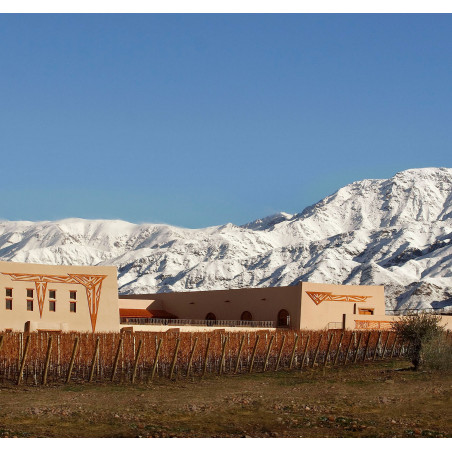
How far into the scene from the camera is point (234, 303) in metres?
70.2

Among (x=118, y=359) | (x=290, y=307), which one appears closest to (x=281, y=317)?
(x=290, y=307)

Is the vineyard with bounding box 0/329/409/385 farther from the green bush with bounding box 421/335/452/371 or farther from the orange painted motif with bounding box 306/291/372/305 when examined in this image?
the orange painted motif with bounding box 306/291/372/305

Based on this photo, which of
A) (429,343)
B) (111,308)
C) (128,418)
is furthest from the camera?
(111,308)

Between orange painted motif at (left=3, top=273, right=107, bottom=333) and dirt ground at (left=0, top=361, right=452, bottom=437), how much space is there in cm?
2206

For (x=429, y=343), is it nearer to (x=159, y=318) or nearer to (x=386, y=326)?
(x=386, y=326)

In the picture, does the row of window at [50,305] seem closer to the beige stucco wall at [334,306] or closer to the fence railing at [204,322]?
the fence railing at [204,322]

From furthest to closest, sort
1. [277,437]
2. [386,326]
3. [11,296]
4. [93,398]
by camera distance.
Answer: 1. [386,326]
2. [11,296]
3. [93,398]
4. [277,437]

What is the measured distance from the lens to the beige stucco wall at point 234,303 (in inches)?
2606

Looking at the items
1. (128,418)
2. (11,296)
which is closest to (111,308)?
(11,296)

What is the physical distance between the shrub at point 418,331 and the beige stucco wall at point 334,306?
22510 mm

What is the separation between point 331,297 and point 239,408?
4323 centimetres

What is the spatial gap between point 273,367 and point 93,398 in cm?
1510

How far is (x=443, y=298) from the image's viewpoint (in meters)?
164

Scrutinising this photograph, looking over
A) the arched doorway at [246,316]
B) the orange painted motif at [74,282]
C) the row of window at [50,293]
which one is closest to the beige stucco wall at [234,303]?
the arched doorway at [246,316]
